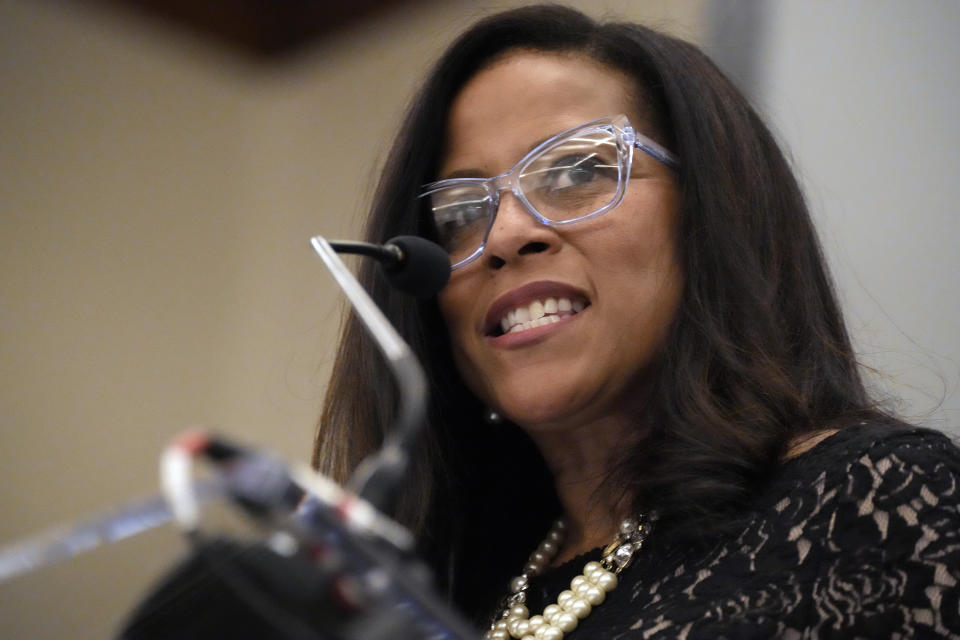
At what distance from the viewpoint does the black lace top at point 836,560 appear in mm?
1138

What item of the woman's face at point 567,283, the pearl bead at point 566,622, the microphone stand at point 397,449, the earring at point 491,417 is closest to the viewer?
the microphone stand at point 397,449

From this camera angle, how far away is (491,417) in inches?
70.8

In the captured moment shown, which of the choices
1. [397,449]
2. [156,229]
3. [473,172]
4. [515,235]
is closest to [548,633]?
[515,235]

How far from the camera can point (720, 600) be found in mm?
1211

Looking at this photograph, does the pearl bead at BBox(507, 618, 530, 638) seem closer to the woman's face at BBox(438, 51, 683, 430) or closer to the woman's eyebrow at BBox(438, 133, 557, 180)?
the woman's face at BBox(438, 51, 683, 430)

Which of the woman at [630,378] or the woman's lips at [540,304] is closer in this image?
the woman at [630,378]

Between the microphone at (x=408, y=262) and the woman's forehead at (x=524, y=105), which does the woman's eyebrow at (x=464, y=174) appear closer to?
the woman's forehead at (x=524, y=105)

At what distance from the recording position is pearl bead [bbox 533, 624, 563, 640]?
1414 millimetres

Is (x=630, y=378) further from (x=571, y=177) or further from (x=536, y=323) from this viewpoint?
(x=571, y=177)

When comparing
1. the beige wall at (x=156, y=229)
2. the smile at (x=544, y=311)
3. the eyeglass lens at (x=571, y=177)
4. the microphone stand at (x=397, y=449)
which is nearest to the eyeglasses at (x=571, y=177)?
the eyeglass lens at (x=571, y=177)

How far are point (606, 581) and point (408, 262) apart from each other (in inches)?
20.5

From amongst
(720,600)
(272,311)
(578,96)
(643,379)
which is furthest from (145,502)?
(272,311)

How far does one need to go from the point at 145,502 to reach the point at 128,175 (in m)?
3.46

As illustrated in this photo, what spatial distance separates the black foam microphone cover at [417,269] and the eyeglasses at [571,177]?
0.37 meters
